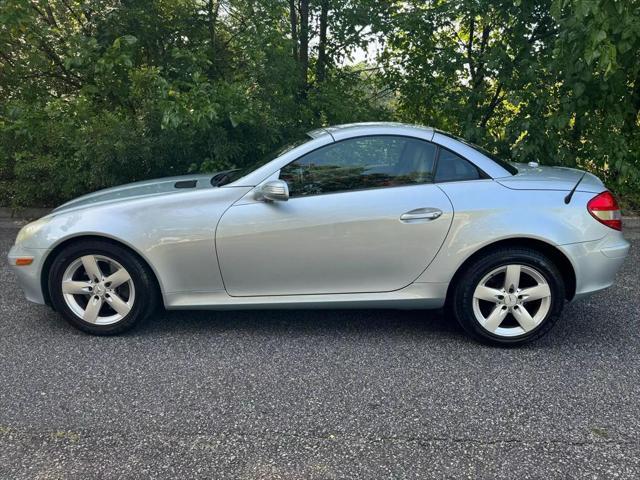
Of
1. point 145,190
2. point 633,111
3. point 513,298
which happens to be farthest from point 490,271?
point 633,111

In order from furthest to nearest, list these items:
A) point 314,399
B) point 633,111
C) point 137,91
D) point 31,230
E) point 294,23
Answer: point 294,23
point 633,111
point 137,91
point 31,230
point 314,399

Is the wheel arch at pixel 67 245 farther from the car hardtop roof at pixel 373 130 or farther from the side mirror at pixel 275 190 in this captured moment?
the car hardtop roof at pixel 373 130

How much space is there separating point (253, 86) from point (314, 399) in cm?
438

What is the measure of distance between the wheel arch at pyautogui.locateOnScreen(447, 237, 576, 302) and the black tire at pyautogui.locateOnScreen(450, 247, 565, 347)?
0.02m

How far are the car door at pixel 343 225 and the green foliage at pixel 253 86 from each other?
93.9 inches

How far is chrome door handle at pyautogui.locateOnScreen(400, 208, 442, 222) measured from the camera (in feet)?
11.1

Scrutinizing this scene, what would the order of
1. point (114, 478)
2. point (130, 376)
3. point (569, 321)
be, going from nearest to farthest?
point (114, 478) → point (130, 376) → point (569, 321)

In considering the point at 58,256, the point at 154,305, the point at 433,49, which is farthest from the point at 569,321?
the point at 433,49

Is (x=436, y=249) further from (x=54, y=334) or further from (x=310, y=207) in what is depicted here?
(x=54, y=334)

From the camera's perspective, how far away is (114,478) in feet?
7.61

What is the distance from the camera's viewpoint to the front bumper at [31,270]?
11.7ft

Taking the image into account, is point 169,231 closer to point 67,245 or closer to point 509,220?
point 67,245

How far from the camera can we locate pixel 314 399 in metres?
2.91

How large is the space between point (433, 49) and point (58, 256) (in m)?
5.21
